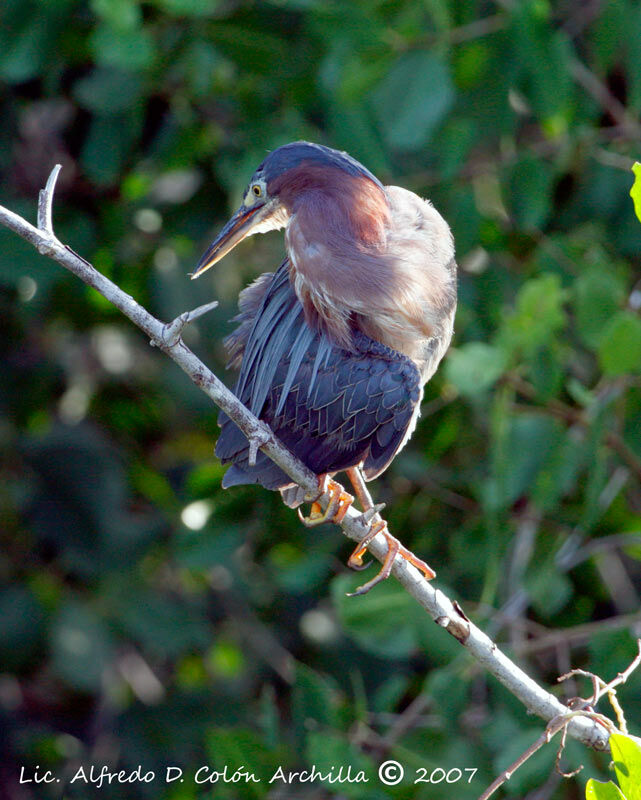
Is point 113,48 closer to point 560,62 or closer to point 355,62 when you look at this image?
point 355,62

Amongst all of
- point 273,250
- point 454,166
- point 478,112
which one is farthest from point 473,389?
point 273,250

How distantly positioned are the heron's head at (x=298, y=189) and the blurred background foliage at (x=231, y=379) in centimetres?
56

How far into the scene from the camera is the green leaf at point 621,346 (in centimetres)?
237

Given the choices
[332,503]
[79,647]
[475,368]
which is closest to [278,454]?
[332,503]

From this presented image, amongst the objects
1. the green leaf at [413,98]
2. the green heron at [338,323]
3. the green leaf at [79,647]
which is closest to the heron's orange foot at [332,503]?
the green heron at [338,323]

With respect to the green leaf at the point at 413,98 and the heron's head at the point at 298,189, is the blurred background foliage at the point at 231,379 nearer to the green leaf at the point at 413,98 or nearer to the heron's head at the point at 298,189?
the green leaf at the point at 413,98

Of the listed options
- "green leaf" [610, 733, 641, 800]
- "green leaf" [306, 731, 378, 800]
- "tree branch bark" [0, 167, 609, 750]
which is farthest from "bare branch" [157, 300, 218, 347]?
"green leaf" [306, 731, 378, 800]

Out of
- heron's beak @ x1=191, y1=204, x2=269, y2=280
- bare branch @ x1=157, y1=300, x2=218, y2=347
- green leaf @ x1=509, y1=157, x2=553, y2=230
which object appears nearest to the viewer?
bare branch @ x1=157, y1=300, x2=218, y2=347

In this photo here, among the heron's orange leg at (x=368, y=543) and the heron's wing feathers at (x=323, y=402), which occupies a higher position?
the heron's wing feathers at (x=323, y=402)

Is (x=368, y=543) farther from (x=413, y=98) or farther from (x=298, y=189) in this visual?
(x=413, y=98)

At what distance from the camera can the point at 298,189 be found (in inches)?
Answer: 81.9

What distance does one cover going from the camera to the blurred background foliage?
253cm

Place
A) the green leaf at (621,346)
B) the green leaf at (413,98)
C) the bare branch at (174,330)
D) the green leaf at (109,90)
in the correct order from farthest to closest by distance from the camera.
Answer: the green leaf at (109,90)
the green leaf at (413,98)
the green leaf at (621,346)
the bare branch at (174,330)

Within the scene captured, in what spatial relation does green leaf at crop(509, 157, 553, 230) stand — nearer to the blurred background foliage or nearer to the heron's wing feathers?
the blurred background foliage
